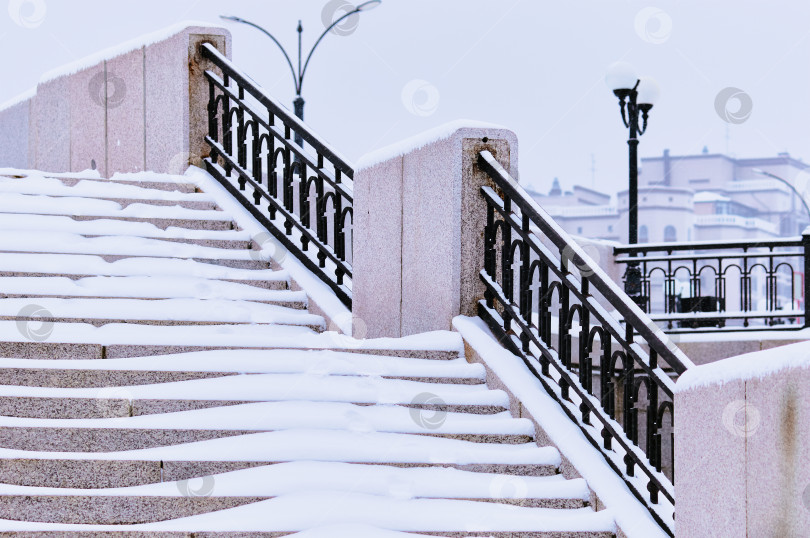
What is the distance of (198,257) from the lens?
327 inches

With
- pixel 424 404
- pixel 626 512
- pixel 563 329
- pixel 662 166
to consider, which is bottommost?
pixel 626 512

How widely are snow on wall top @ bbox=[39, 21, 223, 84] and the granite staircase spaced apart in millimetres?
3643

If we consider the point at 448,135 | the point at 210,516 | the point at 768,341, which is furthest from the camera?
the point at 768,341

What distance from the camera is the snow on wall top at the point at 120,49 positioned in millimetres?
10442

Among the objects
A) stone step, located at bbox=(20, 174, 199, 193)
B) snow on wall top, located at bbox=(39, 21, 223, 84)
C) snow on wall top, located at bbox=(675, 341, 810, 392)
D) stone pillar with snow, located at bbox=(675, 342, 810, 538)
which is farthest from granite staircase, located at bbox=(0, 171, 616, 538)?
snow on wall top, located at bbox=(39, 21, 223, 84)

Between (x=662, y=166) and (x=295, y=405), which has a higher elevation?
(x=662, y=166)

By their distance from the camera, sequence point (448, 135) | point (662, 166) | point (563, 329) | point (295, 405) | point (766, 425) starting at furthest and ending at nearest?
1. point (662, 166)
2. point (448, 135)
3. point (563, 329)
4. point (295, 405)
5. point (766, 425)

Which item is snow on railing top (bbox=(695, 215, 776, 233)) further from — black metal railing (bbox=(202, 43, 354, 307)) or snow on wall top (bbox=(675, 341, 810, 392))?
snow on wall top (bbox=(675, 341, 810, 392))

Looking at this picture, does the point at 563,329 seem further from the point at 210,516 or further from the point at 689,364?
the point at 210,516

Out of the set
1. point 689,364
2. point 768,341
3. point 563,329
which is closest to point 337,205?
point 563,329

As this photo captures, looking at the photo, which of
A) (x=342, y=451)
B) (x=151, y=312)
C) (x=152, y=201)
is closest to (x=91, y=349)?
(x=151, y=312)

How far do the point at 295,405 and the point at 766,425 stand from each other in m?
2.45

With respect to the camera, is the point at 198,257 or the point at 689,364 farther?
the point at 198,257

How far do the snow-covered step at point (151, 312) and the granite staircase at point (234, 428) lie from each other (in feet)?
0.05
